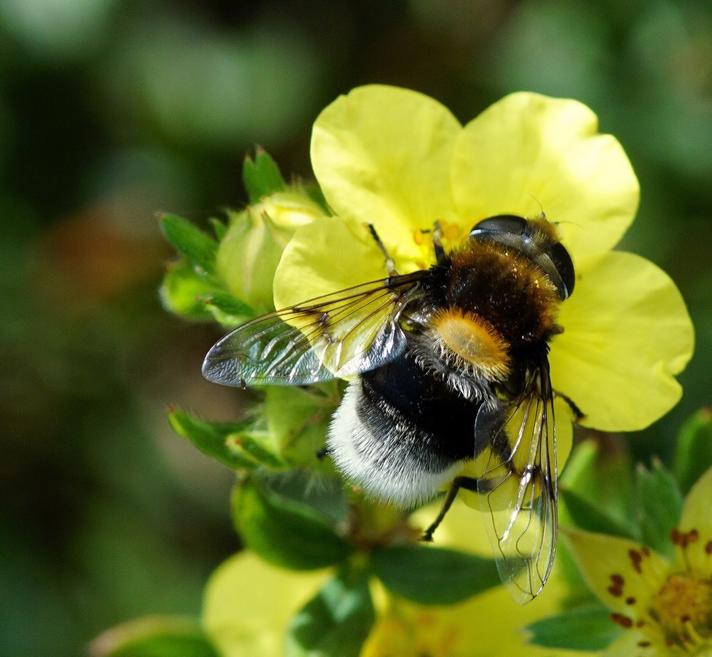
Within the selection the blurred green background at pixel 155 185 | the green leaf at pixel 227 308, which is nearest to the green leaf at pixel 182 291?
the green leaf at pixel 227 308

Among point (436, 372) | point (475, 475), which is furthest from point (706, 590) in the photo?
point (436, 372)

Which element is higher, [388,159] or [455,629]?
[388,159]

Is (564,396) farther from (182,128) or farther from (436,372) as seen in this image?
(182,128)

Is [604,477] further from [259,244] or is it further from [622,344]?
[259,244]

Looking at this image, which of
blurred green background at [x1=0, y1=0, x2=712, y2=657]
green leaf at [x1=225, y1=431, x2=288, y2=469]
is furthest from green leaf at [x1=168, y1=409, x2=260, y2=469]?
blurred green background at [x1=0, y1=0, x2=712, y2=657]

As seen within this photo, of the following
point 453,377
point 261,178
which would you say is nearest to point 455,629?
point 453,377

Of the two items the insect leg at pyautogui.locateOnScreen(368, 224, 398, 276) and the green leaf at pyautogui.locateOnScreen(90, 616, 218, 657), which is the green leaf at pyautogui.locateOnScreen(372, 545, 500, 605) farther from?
the insect leg at pyautogui.locateOnScreen(368, 224, 398, 276)
